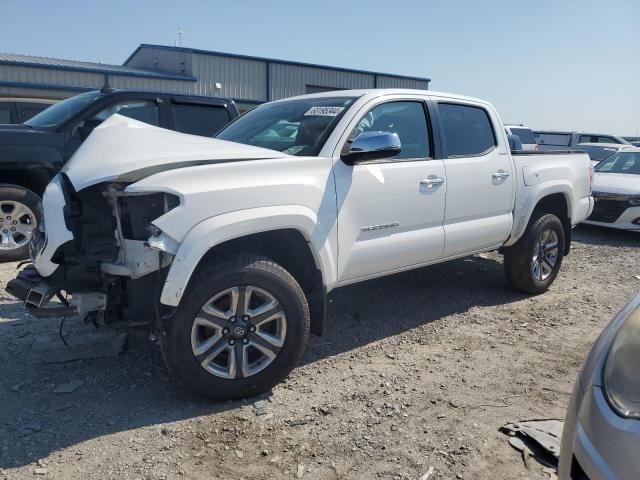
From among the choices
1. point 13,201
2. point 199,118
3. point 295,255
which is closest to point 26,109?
point 13,201

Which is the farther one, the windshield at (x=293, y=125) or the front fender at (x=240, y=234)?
the windshield at (x=293, y=125)

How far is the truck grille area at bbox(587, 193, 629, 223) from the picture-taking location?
349 inches

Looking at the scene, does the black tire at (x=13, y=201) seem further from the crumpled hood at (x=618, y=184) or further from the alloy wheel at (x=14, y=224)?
the crumpled hood at (x=618, y=184)

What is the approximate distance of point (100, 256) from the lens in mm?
3172

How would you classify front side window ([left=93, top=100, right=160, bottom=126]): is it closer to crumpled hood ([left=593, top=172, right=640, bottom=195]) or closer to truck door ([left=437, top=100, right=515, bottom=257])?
truck door ([left=437, top=100, right=515, bottom=257])

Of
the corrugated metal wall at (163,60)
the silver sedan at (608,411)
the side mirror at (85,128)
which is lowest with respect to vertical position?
the silver sedan at (608,411)

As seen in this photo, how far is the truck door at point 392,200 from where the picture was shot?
3678mm

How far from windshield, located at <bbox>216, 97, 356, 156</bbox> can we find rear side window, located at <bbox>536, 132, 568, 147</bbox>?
1817 cm

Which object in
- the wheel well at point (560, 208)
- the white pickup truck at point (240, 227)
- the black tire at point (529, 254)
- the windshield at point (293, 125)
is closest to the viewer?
the white pickup truck at point (240, 227)

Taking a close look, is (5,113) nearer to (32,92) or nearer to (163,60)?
(32,92)

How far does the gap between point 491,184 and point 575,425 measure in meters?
3.11

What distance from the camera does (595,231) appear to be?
9.67 m

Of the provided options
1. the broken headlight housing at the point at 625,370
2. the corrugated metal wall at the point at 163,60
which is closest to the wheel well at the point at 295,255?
the broken headlight housing at the point at 625,370

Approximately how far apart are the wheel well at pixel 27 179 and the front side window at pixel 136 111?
35.7 inches
